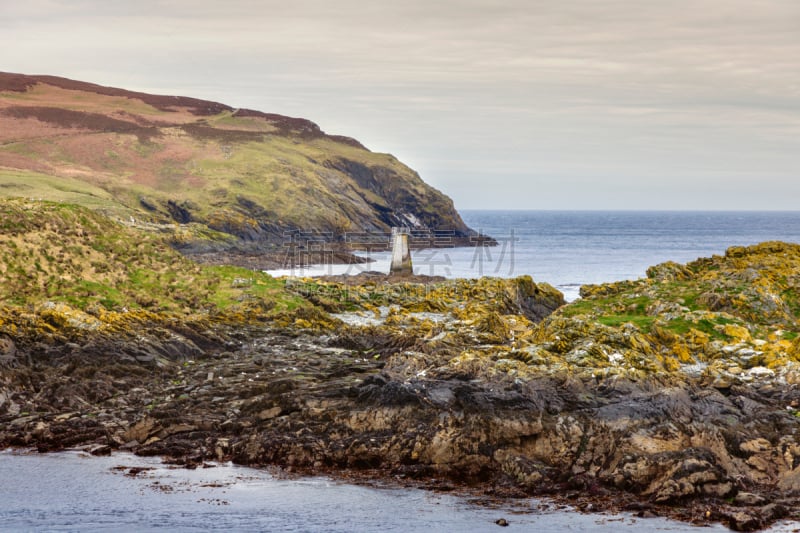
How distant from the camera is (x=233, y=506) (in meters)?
22.5

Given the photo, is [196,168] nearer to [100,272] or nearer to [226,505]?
[100,272]

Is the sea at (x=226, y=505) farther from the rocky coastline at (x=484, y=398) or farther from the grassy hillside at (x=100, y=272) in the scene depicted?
the grassy hillside at (x=100, y=272)

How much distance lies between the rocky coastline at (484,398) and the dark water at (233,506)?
1032mm

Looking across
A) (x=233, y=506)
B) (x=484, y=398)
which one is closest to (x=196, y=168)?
(x=484, y=398)

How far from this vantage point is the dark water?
21312 mm

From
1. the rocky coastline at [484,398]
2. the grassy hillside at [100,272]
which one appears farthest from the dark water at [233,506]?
the grassy hillside at [100,272]

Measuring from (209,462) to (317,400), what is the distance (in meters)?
4.11

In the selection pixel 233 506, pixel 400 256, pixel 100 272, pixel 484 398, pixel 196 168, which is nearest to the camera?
pixel 233 506

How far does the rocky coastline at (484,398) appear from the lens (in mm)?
23188

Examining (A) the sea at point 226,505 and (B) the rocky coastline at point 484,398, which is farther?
(B) the rocky coastline at point 484,398

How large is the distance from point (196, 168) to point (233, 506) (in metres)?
119

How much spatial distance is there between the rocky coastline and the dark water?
40.6 inches

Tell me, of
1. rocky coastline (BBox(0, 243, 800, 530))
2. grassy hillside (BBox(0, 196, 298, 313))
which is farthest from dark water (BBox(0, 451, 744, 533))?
grassy hillside (BBox(0, 196, 298, 313))

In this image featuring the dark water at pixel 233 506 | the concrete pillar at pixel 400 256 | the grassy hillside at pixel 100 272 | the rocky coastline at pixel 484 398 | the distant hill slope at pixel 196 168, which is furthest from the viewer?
the distant hill slope at pixel 196 168
